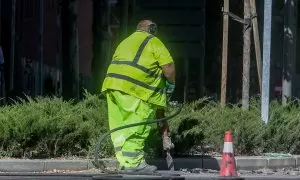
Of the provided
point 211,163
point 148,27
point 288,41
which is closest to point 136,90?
point 148,27

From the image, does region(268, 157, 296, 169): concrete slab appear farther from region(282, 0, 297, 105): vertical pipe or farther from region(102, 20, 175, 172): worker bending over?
region(282, 0, 297, 105): vertical pipe

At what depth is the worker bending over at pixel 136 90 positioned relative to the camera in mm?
10719

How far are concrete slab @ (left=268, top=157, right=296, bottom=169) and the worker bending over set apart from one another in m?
2.57

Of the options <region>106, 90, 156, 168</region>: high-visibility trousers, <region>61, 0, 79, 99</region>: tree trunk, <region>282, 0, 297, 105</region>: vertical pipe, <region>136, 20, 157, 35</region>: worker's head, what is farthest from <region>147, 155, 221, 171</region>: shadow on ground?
<region>61, 0, 79, 99</region>: tree trunk

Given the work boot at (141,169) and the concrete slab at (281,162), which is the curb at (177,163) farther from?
the work boot at (141,169)

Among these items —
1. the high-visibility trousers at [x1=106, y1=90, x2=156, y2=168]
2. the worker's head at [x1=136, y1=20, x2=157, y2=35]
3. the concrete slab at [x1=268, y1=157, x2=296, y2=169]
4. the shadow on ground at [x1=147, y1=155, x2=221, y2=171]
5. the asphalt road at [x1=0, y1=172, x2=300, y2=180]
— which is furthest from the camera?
the concrete slab at [x1=268, y1=157, x2=296, y2=169]

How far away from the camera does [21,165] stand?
11.8 metres

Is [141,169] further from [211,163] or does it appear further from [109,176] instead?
[211,163]

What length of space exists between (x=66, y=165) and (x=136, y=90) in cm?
174

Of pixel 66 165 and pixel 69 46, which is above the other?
pixel 69 46

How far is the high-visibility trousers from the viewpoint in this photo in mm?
10703

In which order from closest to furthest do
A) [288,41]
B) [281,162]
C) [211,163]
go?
[211,163] → [281,162] → [288,41]

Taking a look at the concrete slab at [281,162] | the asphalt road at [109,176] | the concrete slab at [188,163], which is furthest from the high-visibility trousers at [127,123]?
the concrete slab at [281,162]

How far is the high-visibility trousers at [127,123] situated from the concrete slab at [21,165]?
1.46 m
